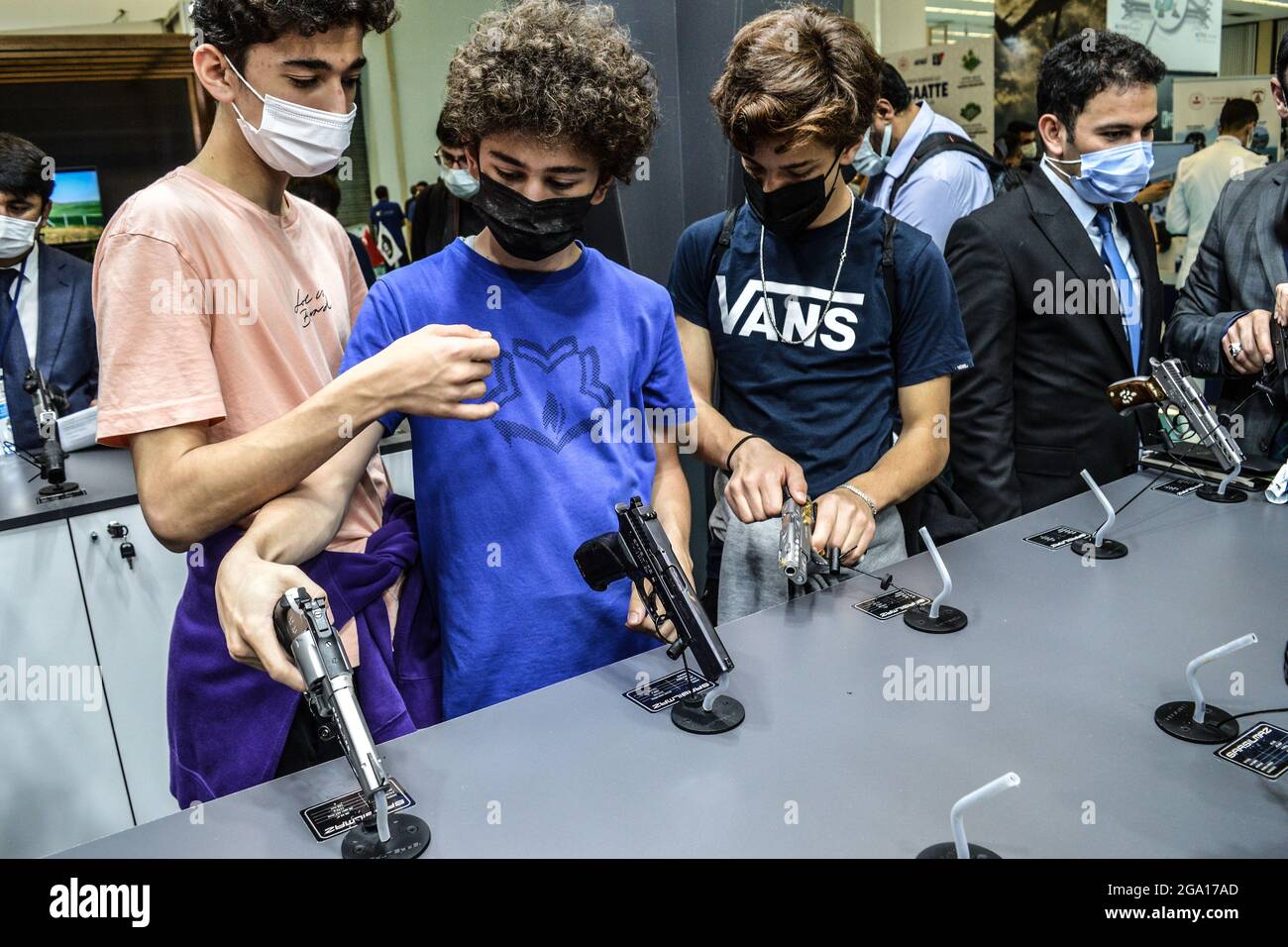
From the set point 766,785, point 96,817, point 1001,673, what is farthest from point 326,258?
point 96,817

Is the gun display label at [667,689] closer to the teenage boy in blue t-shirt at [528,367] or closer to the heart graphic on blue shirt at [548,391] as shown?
the teenage boy in blue t-shirt at [528,367]

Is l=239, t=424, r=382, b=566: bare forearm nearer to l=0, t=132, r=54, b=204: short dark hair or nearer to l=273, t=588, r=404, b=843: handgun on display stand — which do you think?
l=273, t=588, r=404, b=843: handgun on display stand

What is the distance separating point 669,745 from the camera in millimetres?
1217

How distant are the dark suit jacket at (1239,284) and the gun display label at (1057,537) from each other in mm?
773

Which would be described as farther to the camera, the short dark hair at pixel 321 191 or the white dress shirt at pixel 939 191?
the short dark hair at pixel 321 191

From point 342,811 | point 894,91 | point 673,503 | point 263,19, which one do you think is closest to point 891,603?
point 673,503

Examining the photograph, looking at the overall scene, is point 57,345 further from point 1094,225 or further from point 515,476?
point 1094,225

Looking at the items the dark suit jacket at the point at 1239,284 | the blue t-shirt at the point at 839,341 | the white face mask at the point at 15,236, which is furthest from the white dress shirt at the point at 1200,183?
the white face mask at the point at 15,236

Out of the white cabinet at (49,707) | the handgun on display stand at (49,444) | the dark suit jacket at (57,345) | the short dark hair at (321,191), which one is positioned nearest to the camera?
the white cabinet at (49,707)

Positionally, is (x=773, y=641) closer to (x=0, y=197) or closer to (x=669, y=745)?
(x=669, y=745)

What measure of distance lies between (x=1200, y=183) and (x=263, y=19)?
4830 millimetres

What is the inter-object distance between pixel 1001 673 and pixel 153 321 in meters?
1.30

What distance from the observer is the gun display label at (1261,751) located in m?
1.13
